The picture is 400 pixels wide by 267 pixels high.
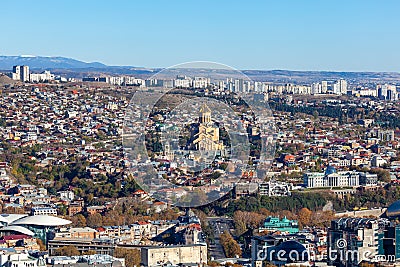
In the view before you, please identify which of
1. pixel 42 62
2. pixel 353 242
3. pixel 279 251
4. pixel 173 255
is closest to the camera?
pixel 279 251

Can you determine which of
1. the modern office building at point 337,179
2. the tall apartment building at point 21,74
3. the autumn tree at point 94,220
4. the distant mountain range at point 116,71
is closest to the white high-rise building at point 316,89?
the distant mountain range at point 116,71

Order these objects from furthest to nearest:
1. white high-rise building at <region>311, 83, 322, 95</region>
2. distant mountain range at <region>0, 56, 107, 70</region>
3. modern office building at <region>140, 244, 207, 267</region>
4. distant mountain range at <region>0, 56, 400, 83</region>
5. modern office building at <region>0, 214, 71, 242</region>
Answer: distant mountain range at <region>0, 56, 107, 70</region>
distant mountain range at <region>0, 56, 400, 83</region>
white high-rise building at <region>311, 83, 322, 95</region>
modern office building at <region>0, 214, 71, 242</region>
modern office building at <region>140, 244, 207, 267</region>

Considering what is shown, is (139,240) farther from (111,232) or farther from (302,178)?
(302,178)

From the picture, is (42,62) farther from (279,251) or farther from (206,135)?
(279,251)

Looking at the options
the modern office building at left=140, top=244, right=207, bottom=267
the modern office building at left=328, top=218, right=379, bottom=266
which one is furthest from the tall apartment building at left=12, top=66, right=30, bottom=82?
the modern office building at left=328, top=218, right=379, bottom=266

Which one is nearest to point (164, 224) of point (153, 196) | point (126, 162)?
point (153, 196)

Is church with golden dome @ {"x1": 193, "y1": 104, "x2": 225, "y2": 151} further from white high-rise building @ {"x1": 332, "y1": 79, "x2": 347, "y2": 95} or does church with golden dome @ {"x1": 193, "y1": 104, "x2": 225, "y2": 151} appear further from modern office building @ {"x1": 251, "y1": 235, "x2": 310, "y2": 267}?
white high-rise building @ {"x1": 332, "y1": 79, "x2": 347, "y2": 95}

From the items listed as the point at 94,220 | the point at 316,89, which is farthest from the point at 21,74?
the point at 94,220

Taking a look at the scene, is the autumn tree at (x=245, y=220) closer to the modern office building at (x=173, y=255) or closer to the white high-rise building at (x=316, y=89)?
the modern office building at (x=173, y=255)

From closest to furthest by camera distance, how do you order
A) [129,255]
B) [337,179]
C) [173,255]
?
1. [129,255]
2. [173,255]
3. [337,179]
